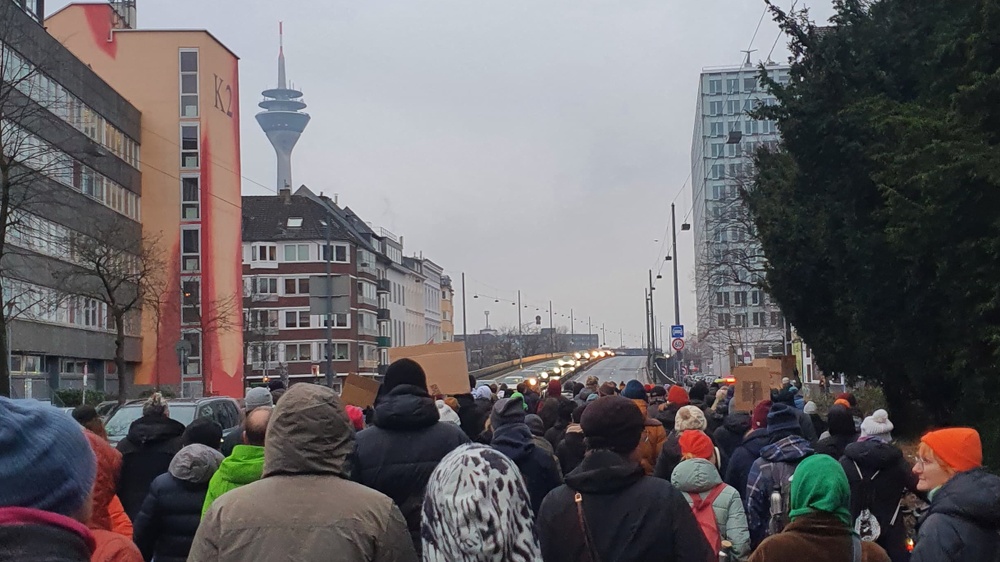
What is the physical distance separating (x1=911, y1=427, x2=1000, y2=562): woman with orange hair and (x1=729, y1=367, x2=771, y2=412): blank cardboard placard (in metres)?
9.53

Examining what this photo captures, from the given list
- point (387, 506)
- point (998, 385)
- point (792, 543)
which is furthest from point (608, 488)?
point (998, 385)

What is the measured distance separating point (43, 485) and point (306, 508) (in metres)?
1.39

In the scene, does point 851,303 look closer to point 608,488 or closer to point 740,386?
point 740,386

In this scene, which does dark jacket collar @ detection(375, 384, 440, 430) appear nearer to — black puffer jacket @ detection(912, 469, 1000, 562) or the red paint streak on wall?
black puffer jacket @ detection(912, 469, 1000, 562)

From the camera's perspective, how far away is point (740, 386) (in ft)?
49.9

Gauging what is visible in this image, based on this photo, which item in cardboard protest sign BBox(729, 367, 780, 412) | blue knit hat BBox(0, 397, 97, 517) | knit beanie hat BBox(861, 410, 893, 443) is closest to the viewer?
blue knit hat BBox(0, 397, 97, 517)

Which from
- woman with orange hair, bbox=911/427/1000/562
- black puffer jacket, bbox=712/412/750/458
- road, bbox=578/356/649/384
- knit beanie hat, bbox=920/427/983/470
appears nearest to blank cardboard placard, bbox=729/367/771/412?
black puffer jacket, bbox=712/412/750/458

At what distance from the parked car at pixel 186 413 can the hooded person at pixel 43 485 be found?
1811 centimetres

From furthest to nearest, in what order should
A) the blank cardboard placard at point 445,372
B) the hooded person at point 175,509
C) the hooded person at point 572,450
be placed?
the blank cardboard placard at point 445,372
the hooded person at point 572,450
the hooded person at point 175,509

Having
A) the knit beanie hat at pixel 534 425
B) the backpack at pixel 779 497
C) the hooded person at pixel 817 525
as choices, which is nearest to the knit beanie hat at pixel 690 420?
the backpack at pixel 779 497

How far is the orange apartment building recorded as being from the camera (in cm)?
7275

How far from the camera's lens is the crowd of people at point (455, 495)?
2818 mm

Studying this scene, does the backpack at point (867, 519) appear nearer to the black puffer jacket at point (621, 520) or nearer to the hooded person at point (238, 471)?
the black puffer jacket at point (621, 520)

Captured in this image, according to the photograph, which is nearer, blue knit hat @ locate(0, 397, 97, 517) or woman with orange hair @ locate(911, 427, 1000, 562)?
blue knit hat @ locate(0, 397, 97, 517)
